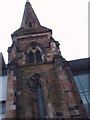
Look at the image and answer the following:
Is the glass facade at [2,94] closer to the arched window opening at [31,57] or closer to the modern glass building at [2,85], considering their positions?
the modern glass building at [2,85]

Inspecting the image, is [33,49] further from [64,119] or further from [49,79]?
[64,119]

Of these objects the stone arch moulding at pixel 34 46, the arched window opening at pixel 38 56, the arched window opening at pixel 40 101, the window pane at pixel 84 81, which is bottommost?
the arched window opening at pixel 40 101

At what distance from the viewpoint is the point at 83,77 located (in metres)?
18.8

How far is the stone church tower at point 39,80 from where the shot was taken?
14.7 m

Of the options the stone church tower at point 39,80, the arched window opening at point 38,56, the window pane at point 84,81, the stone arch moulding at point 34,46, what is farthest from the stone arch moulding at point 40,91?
the window pane at point 84,81

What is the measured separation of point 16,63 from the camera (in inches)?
703

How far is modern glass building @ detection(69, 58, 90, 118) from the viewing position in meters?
16.6

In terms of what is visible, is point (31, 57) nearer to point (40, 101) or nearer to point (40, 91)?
point (40, 91)

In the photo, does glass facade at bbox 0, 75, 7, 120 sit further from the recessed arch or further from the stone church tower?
the recessed arch

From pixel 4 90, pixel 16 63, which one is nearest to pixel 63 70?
pixel 16 63

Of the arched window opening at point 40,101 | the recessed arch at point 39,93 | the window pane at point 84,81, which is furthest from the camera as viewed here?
the window pane at point 84,81

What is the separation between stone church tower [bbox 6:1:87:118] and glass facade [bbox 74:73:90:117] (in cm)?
118

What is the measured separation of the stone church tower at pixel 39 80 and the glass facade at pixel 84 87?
1.18 meters

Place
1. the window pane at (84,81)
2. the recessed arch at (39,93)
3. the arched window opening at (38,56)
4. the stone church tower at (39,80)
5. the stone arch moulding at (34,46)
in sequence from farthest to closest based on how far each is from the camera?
the stone arch moulding at (34,46) → the arched window opening at (38,56) → the window pane at (84,81) → the recessed arch at (39,93) → the stone church tower at (39,80)
